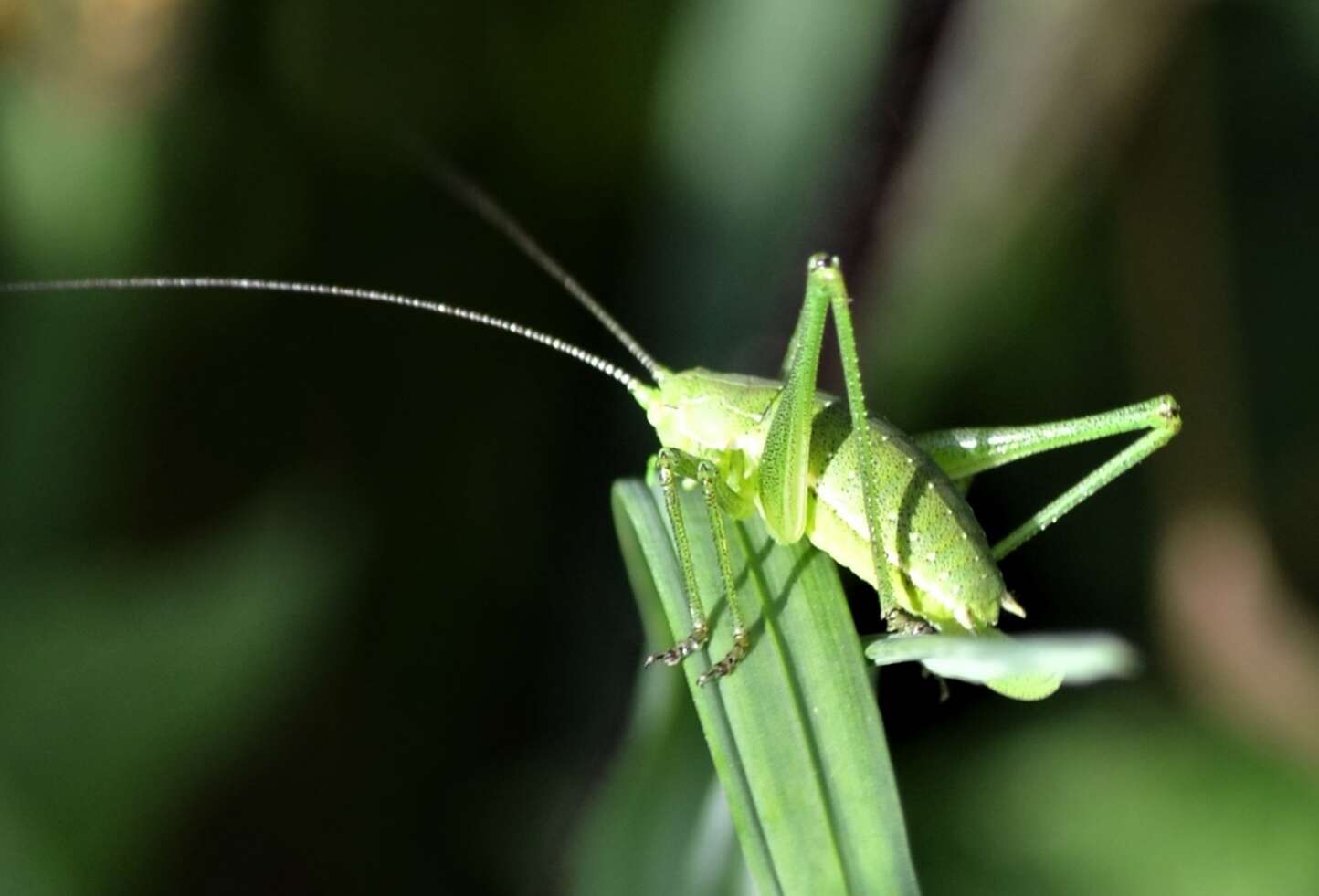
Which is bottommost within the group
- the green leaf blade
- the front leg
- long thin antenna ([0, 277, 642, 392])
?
the green leaf blade

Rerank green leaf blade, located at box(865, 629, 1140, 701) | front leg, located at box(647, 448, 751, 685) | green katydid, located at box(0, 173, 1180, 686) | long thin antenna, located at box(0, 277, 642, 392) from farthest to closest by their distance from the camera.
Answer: long thin antenna, located at box(0, 277, 642, 392)
green katydid, located at box(0, 173, 1180, 686)
front leg, located at box(647, 448, 751, 685)
green leaf blade, located at box(865, 629, 1140, 701)

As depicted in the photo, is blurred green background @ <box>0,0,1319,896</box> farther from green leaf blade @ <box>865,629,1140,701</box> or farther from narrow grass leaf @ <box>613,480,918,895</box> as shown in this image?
green leaf blade @ <box>865,629,1140,701</box>

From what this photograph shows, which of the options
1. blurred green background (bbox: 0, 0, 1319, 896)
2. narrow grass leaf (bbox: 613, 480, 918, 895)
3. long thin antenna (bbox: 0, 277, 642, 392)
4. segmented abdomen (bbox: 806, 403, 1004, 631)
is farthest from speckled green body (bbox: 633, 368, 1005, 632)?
blurred green background (bbox: 0, 0, 1319, 896)

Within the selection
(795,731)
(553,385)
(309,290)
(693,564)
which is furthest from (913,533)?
(553,385)

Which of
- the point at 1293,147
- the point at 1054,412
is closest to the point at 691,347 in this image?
the point at 1054,412

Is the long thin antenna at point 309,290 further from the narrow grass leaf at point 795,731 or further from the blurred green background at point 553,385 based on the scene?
the narrow grass leaf at point 795,731

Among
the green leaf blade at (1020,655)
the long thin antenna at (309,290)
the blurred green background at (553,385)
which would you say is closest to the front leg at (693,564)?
the green leaf blade at (1020,655)

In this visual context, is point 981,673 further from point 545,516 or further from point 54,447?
point 54,447
